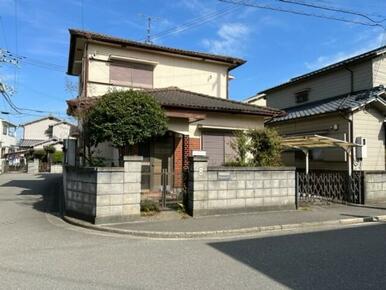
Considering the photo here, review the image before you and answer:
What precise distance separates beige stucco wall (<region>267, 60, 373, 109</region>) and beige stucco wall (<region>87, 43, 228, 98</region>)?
18.6ft

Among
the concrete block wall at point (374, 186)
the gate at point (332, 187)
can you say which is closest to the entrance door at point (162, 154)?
the gate at point (332, 187)

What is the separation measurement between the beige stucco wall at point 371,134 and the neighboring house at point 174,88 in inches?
134

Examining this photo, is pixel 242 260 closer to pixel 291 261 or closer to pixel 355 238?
pixel 291 261

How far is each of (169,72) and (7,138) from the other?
141 feet

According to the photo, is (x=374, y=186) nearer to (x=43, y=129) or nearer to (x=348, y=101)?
(x=348, y=101)

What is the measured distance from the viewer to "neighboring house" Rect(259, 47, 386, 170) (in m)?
15.9

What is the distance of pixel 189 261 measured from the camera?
20.7 ft

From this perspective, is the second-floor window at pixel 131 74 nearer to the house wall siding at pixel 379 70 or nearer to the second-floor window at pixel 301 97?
the second-floor window at pixel 301 97

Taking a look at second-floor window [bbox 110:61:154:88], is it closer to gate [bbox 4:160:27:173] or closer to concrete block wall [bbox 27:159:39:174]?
concrete block wall [bbox 27:159:39:174]

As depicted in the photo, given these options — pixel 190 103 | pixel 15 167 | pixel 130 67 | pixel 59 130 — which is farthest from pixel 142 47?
pixel 59 130

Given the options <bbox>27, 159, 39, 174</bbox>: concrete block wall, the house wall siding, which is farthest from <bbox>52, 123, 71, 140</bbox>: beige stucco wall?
the house wall siding

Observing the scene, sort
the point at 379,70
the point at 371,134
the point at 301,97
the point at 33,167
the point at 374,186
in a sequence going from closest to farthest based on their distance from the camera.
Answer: the point at 374,186 < the point at 371,134 < the point at 379,70 < the point at 301,97 < the point at 33,167

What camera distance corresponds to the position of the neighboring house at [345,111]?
15.9 m

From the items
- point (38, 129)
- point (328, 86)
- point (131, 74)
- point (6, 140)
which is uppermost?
point (38, 129)
